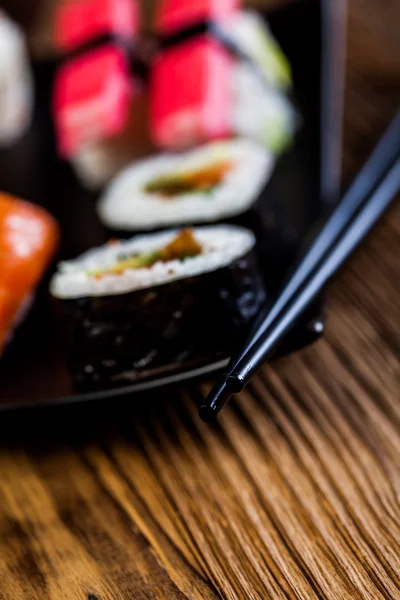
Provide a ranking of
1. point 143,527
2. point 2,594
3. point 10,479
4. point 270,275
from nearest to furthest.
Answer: point 2,594 < point 143,527 < point 10,479 < point 270,275

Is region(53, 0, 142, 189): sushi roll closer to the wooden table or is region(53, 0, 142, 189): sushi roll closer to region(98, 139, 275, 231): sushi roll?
region(98, 139, 275, 231): sushi roll

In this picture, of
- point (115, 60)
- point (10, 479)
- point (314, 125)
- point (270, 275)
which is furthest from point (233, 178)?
point (10, 479)

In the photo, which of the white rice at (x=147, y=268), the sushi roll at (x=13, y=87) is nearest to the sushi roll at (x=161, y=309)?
the white rice at (x=147, y=268)

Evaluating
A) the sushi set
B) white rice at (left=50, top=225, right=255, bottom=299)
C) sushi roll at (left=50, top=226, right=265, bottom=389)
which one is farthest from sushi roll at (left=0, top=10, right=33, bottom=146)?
sushi roll at (left=50, top=226, right=265, bottom=389)

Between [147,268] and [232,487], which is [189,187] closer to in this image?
[147,268]

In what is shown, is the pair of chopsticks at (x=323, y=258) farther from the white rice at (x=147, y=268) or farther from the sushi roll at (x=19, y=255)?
the sushi roll at (x=19, y=255)

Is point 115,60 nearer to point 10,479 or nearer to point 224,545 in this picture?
point 10,479

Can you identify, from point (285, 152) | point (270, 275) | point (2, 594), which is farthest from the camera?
point (285, 152)

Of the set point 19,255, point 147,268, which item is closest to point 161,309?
point 147,268
